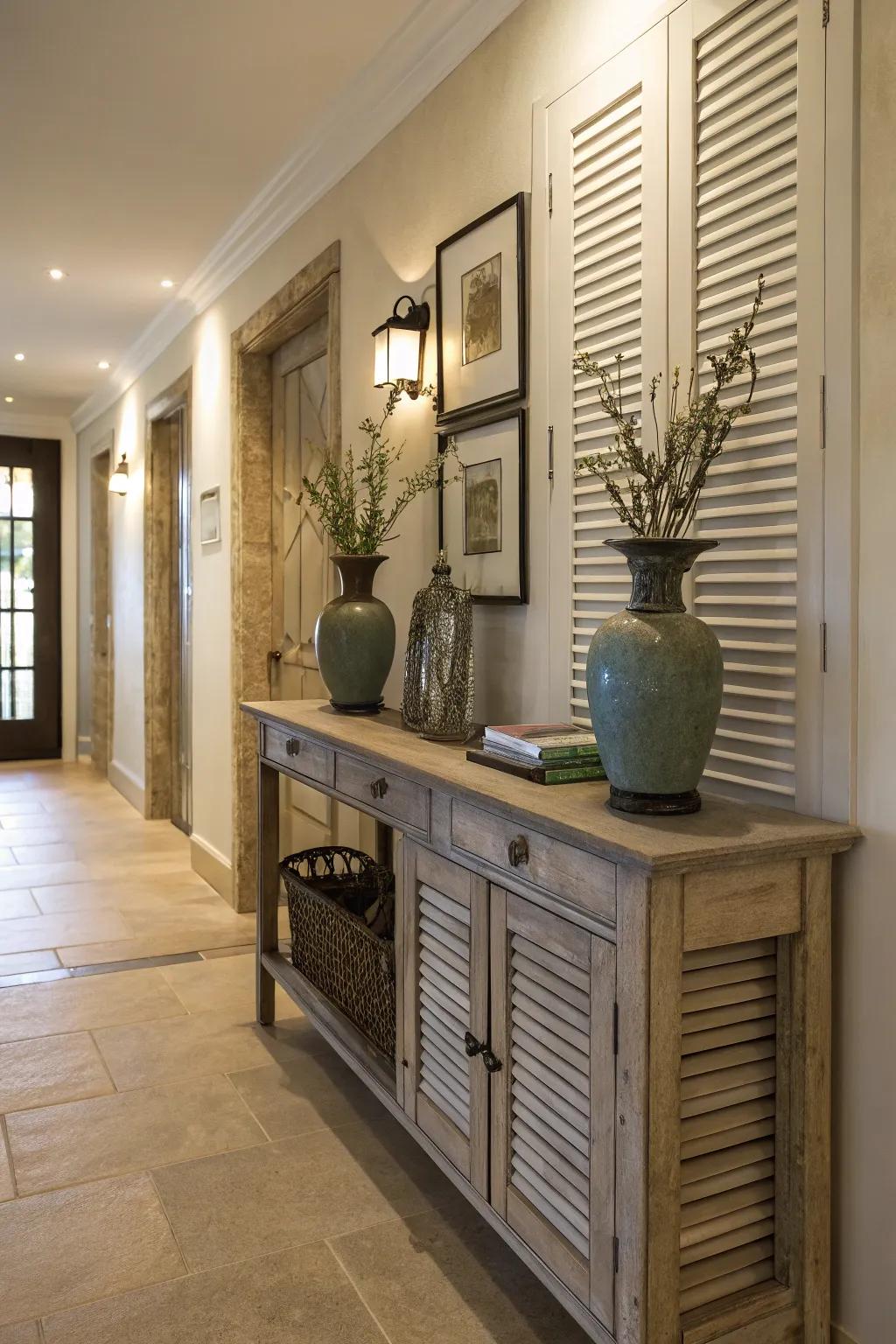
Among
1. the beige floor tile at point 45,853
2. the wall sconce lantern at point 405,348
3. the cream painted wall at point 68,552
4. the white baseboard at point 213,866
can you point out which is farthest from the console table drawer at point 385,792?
the cream painted wall at point 68,552

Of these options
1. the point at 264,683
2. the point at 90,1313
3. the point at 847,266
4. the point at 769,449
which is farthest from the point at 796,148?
the point at 264,683

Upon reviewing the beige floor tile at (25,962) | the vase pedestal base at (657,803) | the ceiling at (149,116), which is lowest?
the beige floor tile at (25,962)

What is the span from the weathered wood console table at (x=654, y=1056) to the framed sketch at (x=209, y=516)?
3.14m

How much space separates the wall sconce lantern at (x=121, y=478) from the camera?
6.64m

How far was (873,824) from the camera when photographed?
1.52 metres

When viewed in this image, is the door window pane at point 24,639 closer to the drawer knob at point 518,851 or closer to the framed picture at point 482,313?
the framed picture at point 482,313

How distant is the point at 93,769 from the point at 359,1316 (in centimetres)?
670

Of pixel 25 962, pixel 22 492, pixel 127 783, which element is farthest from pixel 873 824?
pixel 22 492

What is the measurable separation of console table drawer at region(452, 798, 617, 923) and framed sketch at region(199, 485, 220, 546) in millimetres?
3103

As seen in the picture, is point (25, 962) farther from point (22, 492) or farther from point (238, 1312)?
point (22, 492)

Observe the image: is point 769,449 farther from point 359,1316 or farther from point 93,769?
point 93,769

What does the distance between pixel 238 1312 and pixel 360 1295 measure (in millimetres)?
209

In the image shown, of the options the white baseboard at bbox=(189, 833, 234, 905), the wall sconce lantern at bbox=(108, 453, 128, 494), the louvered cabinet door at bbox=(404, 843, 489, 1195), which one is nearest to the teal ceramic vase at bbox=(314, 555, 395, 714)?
the louvered cabinet door at bbox=(404, 843, 489, 1195)

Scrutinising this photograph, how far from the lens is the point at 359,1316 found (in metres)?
1.81
